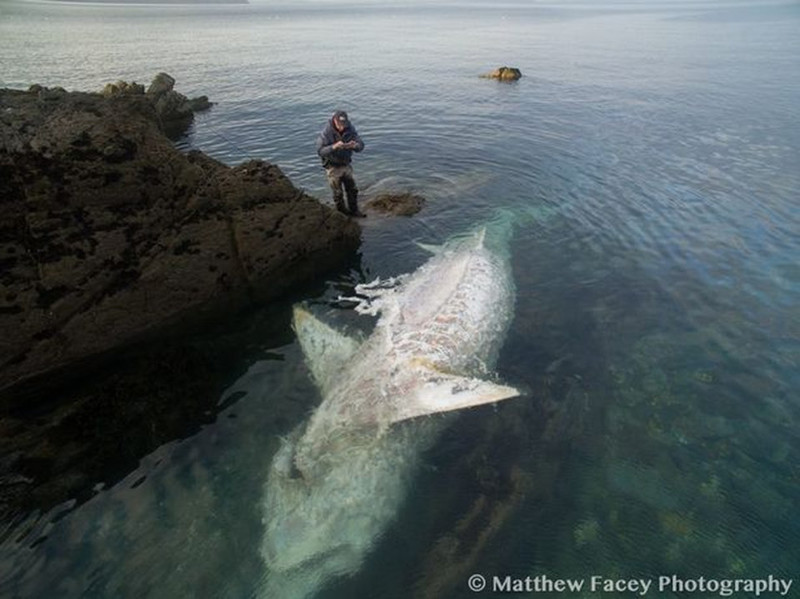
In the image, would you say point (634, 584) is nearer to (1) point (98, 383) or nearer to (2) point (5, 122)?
(1) point (98, 383)

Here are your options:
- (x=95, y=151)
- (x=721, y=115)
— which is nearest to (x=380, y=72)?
(x=721, y=115)

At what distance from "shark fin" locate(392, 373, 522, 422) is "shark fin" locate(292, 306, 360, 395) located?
1.86 metres

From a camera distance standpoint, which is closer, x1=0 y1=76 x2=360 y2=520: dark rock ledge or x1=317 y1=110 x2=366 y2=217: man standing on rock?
x1=0 y1=76 x2=360 y2=520: dark rock ledge

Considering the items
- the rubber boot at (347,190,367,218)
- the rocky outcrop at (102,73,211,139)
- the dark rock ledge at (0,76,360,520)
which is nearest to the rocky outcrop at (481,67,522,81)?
the rocky outcrop at (102,73,211,139)

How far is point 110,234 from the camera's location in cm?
1052

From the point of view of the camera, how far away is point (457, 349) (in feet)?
33.1

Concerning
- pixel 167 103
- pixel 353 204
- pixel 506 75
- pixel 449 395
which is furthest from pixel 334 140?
pixel 506 75

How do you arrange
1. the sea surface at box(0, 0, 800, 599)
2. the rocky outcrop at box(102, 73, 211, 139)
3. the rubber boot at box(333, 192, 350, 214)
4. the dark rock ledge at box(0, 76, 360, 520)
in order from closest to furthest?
the sea surface at box(0, 0, 800, 599) → the dark rock ledge at box(0, 76, 360, 520) → the rubber boot at box(333, 192, 350, 214) → the rocky outcrop at box(102, 73, 211, 139)

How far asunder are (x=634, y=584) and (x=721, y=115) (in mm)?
32487

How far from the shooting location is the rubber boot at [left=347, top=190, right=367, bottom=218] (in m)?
16.7

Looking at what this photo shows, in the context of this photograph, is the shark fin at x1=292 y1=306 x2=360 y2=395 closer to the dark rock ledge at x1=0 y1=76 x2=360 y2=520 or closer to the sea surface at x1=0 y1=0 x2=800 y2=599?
the sea surface at x1=0 y1=0 x2=800 y2=599

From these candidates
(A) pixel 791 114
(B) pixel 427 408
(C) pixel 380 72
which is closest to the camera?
(B) pixel 427 408

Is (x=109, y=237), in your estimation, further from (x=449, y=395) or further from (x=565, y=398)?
(x=565, y=398)

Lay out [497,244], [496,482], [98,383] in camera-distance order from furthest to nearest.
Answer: [497,244]
[98,383]
[496,482]
